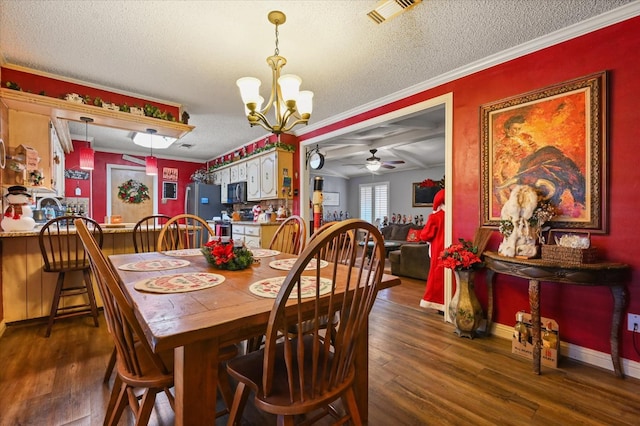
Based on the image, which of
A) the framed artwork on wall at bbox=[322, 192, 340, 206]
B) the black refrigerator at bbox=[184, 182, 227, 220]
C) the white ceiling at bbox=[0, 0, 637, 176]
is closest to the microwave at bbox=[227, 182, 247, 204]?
the black refrigerator at bbox=[184, 182, 227, 220]

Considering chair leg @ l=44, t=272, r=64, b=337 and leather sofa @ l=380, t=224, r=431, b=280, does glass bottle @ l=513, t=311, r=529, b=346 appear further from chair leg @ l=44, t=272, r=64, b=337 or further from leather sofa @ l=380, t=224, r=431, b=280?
chair leg @ l=44, t=272, r=64, b=337

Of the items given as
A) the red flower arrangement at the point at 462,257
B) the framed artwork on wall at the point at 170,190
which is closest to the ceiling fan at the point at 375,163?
the red flower arrangement at the point at 462,257

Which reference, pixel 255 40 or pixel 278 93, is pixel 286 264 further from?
pixel 255 40

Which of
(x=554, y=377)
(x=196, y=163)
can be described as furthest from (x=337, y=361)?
(x=196, y=163)

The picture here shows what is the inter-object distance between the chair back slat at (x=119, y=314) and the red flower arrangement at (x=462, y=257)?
2189 millimetres

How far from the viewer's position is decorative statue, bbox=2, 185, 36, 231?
254cm

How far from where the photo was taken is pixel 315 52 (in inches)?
96.3

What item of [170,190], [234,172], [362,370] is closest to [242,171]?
[234,172]

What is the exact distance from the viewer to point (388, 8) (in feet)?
6.21

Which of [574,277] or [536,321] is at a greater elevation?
[574,277]

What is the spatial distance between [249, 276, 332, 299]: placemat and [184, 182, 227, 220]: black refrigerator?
548cm

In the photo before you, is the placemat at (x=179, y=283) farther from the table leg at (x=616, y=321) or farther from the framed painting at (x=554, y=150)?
the table leg at (x=616, y=321)

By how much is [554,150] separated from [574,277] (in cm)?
97

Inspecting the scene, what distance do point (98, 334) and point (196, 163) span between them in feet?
17.7
